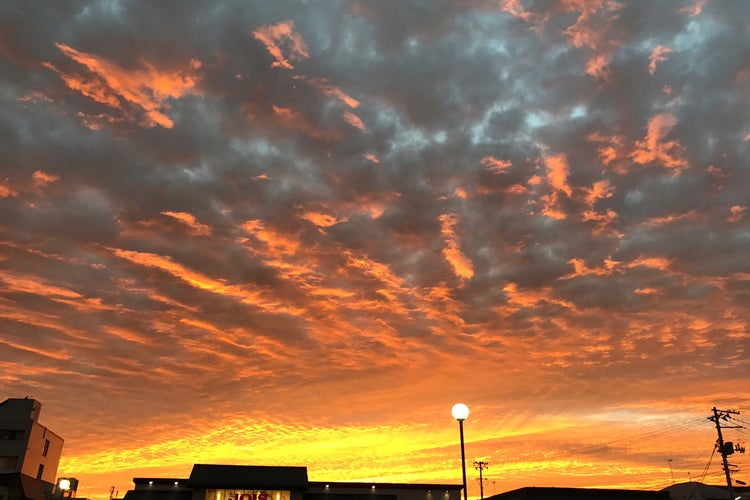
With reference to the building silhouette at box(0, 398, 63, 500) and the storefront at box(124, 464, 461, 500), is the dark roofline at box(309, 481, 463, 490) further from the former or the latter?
the building silhouette at box(0, 398, 63, 500)

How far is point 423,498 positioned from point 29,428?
69051mm

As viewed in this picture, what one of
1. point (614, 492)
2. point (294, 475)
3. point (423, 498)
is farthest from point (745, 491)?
point (294, 475)

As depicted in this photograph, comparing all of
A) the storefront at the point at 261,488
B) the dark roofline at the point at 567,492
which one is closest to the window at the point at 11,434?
the storefront at the point at 261,488

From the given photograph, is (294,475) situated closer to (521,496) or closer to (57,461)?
(521,496)

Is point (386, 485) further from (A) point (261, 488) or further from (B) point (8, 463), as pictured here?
(B) point (8, 463)

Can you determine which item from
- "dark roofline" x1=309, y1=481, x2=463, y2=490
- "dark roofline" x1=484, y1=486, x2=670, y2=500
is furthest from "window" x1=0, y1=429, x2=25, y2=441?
"dark roofline" x1=484, y1=486, x2=670, y2=500

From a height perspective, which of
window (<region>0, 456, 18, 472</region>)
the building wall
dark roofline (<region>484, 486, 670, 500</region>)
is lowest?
dark roofline (<region>484, 486, 670, 500</region>)

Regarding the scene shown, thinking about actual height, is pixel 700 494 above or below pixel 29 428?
below

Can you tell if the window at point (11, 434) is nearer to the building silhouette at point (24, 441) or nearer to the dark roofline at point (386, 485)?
the building silhouette at point (24, 441)

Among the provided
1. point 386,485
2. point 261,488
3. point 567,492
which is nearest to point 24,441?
point 261,488

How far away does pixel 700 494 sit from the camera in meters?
100

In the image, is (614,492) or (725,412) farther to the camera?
(725,412)

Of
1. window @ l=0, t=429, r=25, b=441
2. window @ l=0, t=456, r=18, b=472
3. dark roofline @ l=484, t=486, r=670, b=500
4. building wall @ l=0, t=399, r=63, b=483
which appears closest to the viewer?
dark roofline @ l=484, t=486, r=670, b=500

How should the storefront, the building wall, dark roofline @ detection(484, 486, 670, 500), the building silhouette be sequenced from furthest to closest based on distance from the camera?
the building wall
the building silhouette
the storefront
dark roofline @ detection(484, 486, 670, 500)
